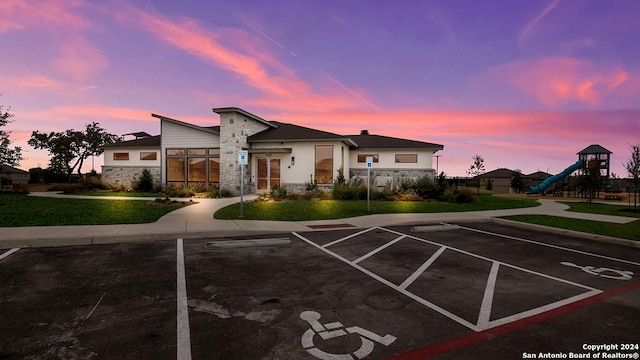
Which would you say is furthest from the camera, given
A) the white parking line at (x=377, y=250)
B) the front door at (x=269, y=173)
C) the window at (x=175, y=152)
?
the window at (x=175, y=152)

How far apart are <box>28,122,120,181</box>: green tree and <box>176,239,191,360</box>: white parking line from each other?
173 ft

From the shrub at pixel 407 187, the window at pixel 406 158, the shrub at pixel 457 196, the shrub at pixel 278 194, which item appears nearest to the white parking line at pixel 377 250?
the shrub at pixel 278 194

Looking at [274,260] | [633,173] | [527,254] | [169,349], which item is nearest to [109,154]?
[274,260]

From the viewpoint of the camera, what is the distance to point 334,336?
330cm

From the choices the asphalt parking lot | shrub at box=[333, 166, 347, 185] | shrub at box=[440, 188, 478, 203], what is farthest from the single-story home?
the asphalt parking lot

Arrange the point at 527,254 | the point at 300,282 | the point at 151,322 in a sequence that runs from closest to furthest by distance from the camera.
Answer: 1. the point at 151,322
2. the point at 300,282
3. the point at 527,254

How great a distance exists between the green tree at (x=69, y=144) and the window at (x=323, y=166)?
138 feet

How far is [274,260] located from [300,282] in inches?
58.4

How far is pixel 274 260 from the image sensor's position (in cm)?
643

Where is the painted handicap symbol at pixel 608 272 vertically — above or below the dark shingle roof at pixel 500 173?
below

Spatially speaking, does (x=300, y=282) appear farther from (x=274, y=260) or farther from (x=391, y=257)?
(x=391, y=257)

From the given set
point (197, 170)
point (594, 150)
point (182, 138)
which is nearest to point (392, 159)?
point (197, 170)

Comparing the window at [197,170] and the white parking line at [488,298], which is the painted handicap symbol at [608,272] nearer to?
the white parking line at [488,298]

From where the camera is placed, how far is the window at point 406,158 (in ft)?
88.3
